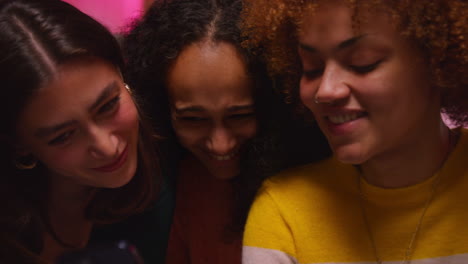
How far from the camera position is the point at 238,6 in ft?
3.78

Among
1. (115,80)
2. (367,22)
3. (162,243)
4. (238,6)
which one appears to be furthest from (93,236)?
(367,22)

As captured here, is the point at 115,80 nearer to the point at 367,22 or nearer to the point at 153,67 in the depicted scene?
the point at 153,67

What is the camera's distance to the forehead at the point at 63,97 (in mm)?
931

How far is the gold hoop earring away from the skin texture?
56 cm

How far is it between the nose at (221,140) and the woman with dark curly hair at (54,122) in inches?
6.5

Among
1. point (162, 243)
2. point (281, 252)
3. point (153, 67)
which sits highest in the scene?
point (153, 67)

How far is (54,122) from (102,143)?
101 mm

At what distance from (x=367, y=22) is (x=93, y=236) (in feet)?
2.62

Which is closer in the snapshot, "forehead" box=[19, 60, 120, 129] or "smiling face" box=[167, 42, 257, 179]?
"forehead" box=[19, 60, 120, 129]

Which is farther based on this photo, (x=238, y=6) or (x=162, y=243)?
(x=162, y=243)

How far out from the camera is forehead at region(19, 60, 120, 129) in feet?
3.05

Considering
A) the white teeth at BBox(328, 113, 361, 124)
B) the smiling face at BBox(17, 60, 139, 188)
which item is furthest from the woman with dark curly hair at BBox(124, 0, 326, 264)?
the white teeth at BBox(328, 113, 361, 124)

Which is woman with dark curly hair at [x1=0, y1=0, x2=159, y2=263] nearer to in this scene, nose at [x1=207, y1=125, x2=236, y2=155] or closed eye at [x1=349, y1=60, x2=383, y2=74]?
nose at [x1=207, y1=125, x2=236, y2=155]

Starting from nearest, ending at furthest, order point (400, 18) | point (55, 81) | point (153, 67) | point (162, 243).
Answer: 1. point (400, 18)
2. point (55, 81)
3. point (153, 67)
4. point (162, 243)
